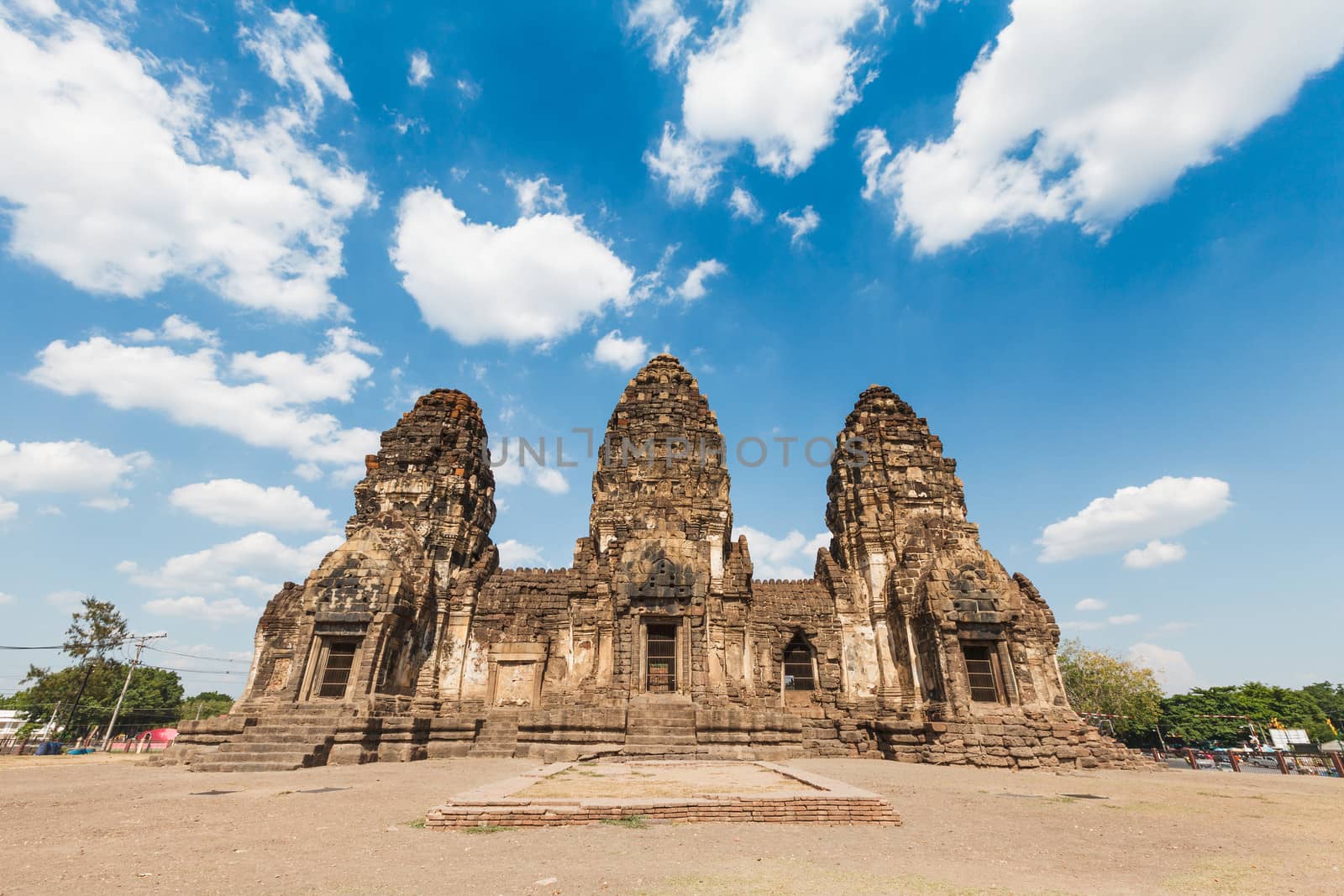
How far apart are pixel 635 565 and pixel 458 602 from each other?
7297mm

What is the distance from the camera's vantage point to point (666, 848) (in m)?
6.08

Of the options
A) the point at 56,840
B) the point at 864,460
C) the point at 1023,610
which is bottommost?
the point at 56,840

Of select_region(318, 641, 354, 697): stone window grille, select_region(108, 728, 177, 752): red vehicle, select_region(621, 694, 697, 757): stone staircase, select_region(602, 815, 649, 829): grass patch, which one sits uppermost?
select_region(318, 641, 354, 697): stone window grille

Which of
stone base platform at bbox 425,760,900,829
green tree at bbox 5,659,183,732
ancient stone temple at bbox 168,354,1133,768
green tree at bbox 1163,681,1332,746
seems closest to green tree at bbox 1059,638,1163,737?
green tree at bbox 1163,681,1332,746

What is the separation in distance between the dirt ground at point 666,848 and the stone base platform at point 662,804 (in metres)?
0.24

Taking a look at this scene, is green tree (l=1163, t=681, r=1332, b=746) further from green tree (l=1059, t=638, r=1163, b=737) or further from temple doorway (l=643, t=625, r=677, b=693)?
temple doorway (l=643, t=625, r=677, b=693)

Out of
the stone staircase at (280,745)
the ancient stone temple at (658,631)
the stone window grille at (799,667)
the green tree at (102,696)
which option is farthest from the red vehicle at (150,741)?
the stone window grille at (799,667)

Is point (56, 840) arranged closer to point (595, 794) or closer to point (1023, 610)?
point (595, 794)

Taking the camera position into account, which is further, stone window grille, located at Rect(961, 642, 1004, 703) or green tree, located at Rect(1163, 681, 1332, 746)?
green tree, located at Rect(1163, 681, 1332, 746)

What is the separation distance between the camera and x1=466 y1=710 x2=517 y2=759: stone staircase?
721 inches

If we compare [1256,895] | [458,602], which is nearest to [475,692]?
[458,602]

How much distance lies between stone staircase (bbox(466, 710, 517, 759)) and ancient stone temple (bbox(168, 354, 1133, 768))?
3.2 inches

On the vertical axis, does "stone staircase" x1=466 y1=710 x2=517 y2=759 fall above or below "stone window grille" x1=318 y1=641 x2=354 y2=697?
below

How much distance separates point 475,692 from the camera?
21141 millimetres
